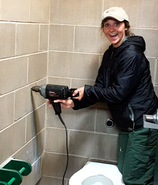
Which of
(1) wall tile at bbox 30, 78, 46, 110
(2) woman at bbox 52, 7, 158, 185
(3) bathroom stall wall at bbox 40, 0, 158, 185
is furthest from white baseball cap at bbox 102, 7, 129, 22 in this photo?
(1) wall tile at bbox 30, 78, 46, 110

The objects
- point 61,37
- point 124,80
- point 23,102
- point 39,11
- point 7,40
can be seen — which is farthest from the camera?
point 61,37

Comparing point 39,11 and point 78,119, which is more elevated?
point 39,11

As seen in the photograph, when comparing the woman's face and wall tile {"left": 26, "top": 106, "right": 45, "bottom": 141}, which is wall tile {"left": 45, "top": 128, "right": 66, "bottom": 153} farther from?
the woman's face

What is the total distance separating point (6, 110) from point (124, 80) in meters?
0.74

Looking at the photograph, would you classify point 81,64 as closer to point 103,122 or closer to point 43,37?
point 43,37

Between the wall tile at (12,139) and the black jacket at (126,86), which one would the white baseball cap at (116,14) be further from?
the wall tile at (12,139)

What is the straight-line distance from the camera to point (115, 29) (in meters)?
1.91

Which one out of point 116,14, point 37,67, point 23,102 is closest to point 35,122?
point 23,102

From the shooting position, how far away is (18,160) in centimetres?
179

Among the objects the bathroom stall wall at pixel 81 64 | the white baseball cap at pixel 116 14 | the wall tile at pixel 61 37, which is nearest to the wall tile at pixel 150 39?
the bathroom stall wall at pixel 81 64

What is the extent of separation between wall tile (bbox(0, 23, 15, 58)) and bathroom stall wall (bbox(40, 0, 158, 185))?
648mm

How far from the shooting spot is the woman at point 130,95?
182 cm

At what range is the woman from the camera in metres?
1.82

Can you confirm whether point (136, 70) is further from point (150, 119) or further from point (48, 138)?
point (48, 138)
